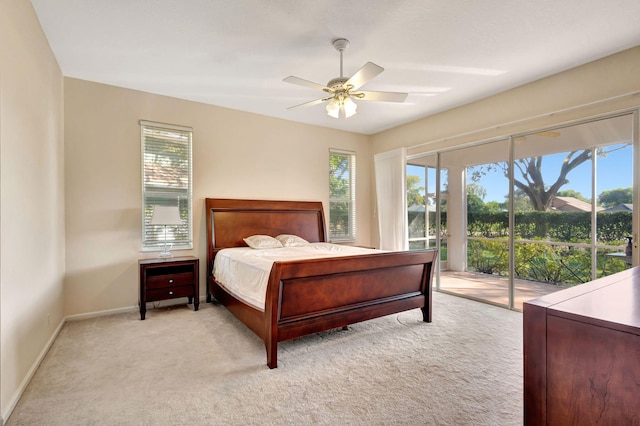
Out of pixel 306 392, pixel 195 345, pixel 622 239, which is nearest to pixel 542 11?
pixel 622 239

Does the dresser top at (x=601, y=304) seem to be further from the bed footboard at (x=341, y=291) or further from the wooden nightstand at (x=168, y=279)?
the wooden nightstand at (x=168, y=279)

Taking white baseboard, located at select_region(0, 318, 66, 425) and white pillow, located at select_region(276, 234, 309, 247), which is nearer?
white baseboard, located at select_region(0, 318, 66, 425)

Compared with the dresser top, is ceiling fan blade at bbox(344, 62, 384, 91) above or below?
above

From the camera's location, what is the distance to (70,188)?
360 centimetres

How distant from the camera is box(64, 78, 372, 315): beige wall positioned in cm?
364

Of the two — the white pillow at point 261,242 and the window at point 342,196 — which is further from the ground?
the window at point 342,196

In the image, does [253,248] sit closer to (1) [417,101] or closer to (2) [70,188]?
(2) [70,188]

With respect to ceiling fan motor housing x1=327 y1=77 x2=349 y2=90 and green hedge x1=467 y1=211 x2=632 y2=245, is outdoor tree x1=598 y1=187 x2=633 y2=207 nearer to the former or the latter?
green hedge x1=467 y1=211 x2=632 y2=245

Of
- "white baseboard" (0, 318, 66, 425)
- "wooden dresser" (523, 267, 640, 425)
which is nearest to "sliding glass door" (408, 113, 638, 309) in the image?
"wooden dresser" (523, 267, 640, 425)

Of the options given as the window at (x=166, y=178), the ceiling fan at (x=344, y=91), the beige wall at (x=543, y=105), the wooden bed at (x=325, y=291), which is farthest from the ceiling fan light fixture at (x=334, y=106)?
the beige wall at (x=543, y=105)

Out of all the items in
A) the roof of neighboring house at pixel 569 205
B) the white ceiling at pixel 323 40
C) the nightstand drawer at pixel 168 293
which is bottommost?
the nightstand drawer at pixel 168 293

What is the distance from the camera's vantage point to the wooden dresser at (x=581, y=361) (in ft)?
3.01

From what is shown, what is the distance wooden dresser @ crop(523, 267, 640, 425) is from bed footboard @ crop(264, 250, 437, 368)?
178 cm

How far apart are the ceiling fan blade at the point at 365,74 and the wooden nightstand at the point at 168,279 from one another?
289 centimetres
